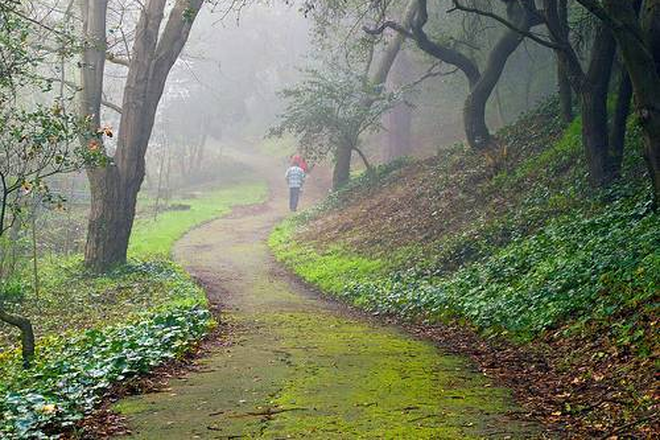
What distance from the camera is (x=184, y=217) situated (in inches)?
1196

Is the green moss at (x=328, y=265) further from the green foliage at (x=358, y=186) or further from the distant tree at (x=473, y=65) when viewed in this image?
the distant tree at (x=473, y=65)

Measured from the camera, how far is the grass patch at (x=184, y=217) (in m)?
23.5

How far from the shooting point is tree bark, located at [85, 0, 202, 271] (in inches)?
685

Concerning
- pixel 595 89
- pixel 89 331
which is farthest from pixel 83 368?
pixel 595 89

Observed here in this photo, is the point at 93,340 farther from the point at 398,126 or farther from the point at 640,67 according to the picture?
the point at 398,126

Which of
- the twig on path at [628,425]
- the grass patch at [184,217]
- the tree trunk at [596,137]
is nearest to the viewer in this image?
the twig on path at [628,425]

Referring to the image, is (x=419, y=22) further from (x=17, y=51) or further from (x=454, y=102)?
(x=454, y=102)

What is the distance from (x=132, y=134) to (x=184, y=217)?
12.9 metres

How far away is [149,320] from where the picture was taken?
10.6 meters

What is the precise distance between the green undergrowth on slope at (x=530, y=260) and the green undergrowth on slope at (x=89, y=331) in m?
3.56

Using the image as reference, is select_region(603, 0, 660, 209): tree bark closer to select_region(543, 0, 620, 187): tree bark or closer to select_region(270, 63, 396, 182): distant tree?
Answer: select_region(543, 0, 620, 187): tree bark

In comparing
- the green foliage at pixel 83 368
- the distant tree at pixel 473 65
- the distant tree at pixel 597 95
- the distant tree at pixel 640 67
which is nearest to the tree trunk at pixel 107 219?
the green foliage at pixel 83 368

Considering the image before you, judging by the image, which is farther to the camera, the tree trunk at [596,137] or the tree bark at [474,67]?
the tree bark at [474,67]

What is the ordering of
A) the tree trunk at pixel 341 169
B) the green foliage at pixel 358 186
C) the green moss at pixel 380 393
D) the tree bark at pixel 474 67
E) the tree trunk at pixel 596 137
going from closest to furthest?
the green moss at pixel 380 393 → the tree trunk at pixel 596 137 → the tree bark at pixel 474 67 → the green foliage at pixel 358 186 → the tree trunk at pixel 341 169
